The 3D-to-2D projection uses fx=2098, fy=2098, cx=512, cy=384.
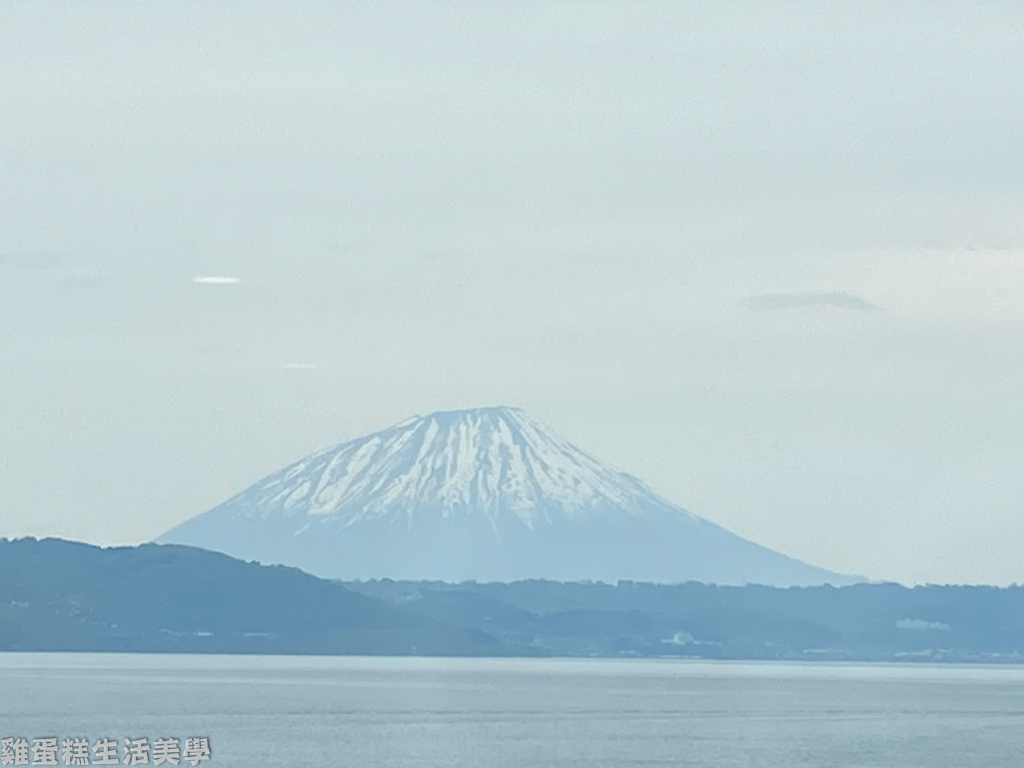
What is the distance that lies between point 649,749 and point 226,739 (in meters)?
17.9

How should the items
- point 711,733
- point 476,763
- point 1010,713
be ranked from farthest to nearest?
point 1010,713 → point 711,733 → point 476,763

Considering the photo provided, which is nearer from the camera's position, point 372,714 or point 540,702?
point 372,714

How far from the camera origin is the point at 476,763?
259 ft

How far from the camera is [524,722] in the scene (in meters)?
111

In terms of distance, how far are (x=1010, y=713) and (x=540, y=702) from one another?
30.6 meters

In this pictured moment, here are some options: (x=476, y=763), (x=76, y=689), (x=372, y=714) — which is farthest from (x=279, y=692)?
(x=476, y=763)

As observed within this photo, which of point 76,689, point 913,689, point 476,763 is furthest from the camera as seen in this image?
point 913,689

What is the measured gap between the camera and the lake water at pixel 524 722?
83.1 m

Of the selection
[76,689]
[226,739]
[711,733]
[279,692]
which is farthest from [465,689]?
[226,739]

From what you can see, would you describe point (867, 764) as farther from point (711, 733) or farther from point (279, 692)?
point (279, 692)

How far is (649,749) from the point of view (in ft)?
289

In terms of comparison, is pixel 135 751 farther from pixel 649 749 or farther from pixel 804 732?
pixel 804 732

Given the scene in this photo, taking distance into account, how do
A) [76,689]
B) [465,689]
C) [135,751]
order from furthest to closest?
[465,689]
[76,689]
[135,751]

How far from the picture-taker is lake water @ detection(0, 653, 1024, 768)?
83125 millimetres
